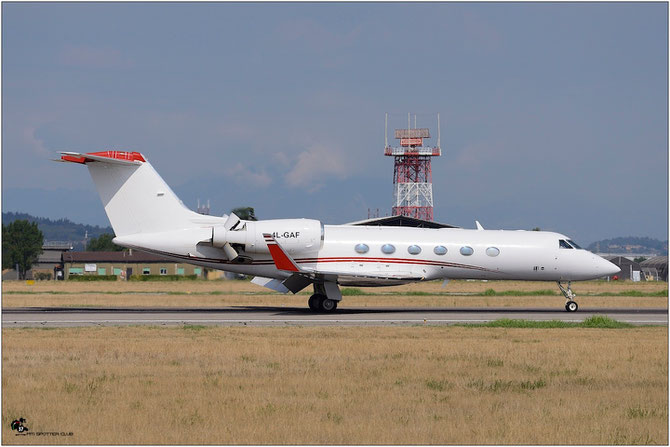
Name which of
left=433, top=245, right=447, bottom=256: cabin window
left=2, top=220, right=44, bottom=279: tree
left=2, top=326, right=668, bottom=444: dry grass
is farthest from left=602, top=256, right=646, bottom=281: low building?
left=2, top=326, right=668, bottom=444: dry grass

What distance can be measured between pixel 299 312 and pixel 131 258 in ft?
217

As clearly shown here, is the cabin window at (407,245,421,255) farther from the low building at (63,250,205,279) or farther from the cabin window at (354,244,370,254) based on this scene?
the low building at (63,250,205,279)

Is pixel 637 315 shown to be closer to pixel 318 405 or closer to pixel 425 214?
pixel 318 405

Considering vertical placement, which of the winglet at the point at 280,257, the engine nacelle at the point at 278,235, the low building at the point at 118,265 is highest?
the low building at the point at 118,265

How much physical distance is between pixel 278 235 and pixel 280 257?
4.61 ft

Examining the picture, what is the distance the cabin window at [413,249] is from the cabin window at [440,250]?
0.60m

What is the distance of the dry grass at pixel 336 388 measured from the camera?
1088 cm

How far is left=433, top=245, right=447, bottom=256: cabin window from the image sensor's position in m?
30.5

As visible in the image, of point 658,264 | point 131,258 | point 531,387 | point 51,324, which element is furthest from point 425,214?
point 531,387

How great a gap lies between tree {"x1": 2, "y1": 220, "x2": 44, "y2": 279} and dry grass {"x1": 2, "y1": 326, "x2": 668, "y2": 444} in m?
108

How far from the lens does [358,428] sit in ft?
36.1

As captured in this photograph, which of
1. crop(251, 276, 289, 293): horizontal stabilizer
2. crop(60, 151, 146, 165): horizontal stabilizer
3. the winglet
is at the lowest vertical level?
crop(251, 276, 289, 293): horizontal stabilizer

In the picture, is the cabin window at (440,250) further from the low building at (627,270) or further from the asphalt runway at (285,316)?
the low building at (627,270)

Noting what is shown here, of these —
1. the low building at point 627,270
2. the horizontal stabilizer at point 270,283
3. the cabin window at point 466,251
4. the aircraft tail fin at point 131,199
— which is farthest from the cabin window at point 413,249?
the low building at point 627,270
